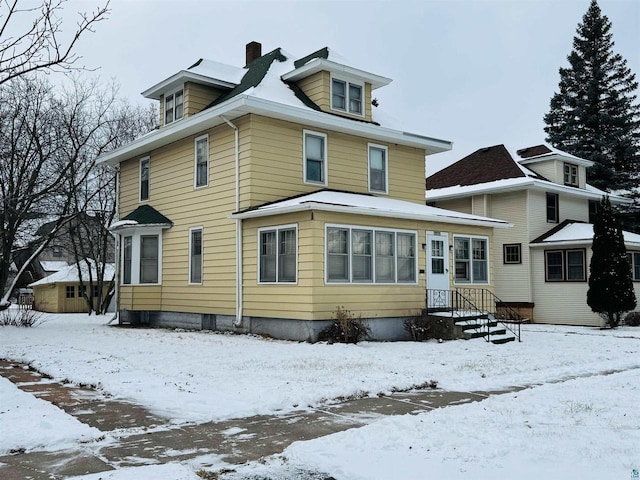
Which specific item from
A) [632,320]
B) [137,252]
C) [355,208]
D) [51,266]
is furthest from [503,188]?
[51,266]

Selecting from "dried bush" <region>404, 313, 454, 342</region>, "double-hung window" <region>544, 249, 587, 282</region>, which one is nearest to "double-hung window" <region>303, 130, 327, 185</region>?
"dried bush" <region>404, 313, 454, 342</region>

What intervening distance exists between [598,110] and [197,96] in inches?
1065

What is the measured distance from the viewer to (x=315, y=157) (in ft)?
57.9

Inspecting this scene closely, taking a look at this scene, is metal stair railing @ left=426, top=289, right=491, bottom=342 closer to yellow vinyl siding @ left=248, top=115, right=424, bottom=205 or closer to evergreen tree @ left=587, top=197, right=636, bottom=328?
yellow vinyl siding @ left=248, top=115, right=424, bottom=205

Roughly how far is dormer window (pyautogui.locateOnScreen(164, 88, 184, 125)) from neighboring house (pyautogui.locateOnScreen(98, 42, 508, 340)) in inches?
2.5

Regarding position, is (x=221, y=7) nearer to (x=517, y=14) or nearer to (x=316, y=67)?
(x=316, y=67)

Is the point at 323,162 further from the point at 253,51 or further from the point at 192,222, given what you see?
the point at 253,51

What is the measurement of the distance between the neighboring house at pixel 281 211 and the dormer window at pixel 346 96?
4 cm

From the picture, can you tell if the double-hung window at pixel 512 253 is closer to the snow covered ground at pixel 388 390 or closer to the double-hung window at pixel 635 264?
the double-hung window at pixel 635 264

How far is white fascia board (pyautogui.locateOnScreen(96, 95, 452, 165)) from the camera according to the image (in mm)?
15930

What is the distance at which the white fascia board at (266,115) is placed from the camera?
52.3ft

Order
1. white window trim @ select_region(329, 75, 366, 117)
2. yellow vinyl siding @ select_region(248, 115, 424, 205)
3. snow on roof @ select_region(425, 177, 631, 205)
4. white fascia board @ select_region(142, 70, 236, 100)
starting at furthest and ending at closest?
snow on roof @ select_region(425, 177, 631, 205)
white fascia board @ select_region(142, 70, 236, 100)
white window trim @ select_region(329, 75, 366, 117)
yellow vinyl siding @ select_region(248, 115, 424, 205)

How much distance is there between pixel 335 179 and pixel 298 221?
11.5ft

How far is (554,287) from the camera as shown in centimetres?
2336
